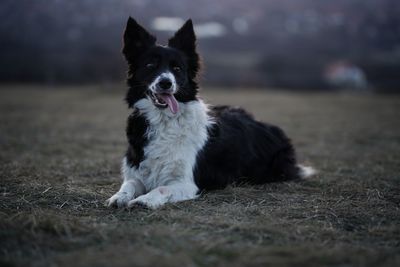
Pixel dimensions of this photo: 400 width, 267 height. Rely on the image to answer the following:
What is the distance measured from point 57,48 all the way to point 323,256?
32338 millimetres

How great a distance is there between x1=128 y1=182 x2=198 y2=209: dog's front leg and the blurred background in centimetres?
1363

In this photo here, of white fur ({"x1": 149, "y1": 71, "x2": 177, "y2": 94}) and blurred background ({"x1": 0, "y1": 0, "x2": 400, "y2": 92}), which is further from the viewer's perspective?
blurred background ({"x1": 0, "y1": 0, "x2": 400, "y2": 92})

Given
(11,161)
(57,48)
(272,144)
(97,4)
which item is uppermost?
(97,4)

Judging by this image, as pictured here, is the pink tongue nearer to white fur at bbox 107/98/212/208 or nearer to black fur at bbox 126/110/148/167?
white fur at bbox 107/98/212/208

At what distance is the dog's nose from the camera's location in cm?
593

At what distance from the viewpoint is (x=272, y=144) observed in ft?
24.5

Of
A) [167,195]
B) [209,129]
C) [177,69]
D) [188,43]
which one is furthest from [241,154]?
[188,43]

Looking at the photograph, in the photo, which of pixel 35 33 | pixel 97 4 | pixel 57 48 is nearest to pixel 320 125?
pixel 97 4

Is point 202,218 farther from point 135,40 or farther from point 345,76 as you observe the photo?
point 345,76

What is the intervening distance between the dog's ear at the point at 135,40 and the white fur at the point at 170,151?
0.76 meters

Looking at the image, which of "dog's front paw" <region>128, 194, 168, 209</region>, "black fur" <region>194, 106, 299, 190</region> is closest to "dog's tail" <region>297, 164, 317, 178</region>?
"black fur" <region>194, 106, 299, 190</region>

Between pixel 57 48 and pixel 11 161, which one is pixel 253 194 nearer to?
pixel 11 161

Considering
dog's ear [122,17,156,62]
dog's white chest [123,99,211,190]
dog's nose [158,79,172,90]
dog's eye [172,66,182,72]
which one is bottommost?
dog's white chest [123,99,211,190]

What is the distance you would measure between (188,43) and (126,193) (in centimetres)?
253
